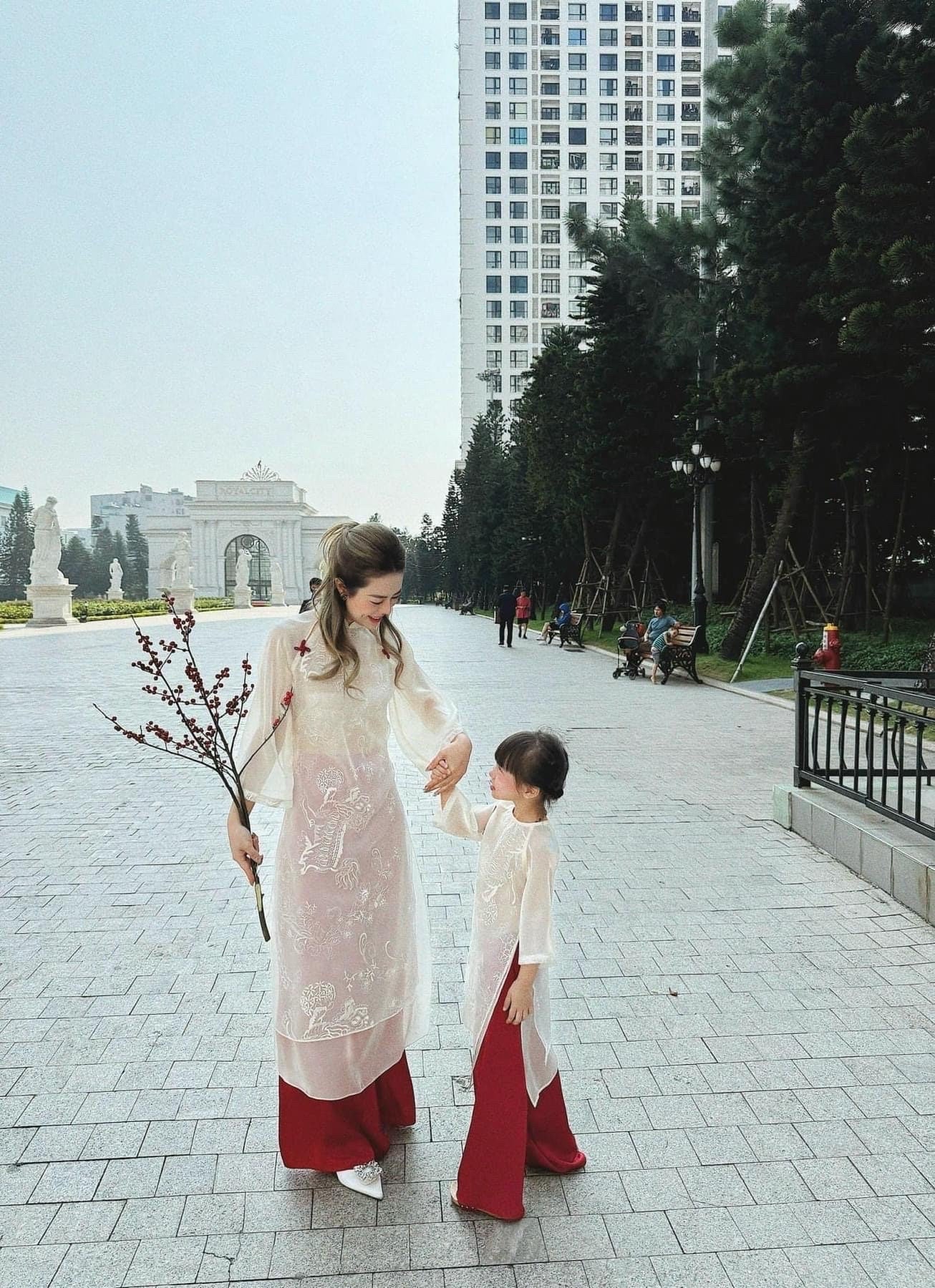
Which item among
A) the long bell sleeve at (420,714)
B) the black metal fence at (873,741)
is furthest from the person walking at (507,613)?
the long bell sleeve at (420,714)

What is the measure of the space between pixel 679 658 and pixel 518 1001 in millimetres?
15060

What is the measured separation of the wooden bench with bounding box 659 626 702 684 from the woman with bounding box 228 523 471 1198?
47.5ft

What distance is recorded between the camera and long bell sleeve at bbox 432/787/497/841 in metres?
2.68

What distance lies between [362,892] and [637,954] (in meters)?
2.18

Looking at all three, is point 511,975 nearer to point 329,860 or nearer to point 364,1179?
point 329,860

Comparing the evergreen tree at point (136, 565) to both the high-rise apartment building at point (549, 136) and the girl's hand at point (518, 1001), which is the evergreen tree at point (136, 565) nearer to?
the high-rise apartment building at point (549, 136)

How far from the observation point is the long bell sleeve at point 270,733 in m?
2.65

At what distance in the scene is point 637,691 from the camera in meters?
15.4

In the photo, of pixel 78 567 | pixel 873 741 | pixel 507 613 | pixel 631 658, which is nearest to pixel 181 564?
pixel 507 613

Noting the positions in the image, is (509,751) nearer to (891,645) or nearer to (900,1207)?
(900,1207)

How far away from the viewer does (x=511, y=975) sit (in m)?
2.56

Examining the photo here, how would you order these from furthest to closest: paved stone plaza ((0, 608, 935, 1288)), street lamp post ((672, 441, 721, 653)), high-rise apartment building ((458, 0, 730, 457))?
high-rise apartment building ((458, 0, 730, 457))
street lamp post ((672, 441, 721, 653))
paved stone plaza ((0, 608, 935, 1288))

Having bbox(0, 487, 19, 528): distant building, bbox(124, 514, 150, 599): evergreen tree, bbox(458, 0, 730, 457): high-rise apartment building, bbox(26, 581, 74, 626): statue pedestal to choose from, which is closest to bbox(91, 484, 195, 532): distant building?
bbox(0, 487, 19, 528): distant building

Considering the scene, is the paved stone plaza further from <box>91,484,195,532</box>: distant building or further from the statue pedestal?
<box>91,484,195,532</box>: distant building
